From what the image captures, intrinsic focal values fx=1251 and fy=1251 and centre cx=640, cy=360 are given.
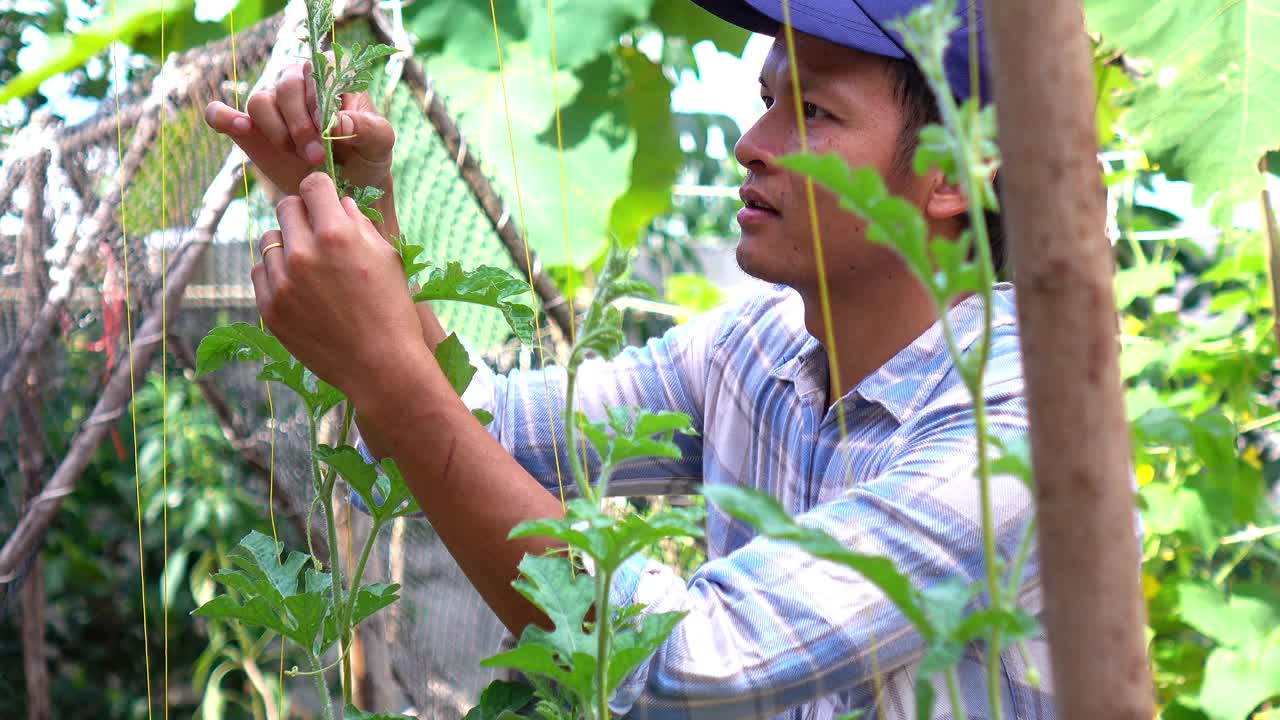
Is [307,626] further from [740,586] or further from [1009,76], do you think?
[1009,76]

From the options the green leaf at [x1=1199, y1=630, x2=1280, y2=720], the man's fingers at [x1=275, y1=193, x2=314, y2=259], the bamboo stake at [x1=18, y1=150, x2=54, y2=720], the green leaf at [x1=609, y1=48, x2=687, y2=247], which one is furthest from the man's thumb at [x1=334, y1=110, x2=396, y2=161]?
the green leaf at [x1=1199, y1=630, x2=1280, y2=720]

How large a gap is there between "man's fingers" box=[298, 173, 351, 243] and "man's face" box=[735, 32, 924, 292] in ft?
1.16

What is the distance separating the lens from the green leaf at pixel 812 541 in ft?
1.35

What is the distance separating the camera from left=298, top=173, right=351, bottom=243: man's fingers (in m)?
0.72

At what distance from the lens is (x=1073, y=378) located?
0.38 meters

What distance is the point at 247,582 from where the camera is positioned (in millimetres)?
696

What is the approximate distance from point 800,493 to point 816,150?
304 millimetres

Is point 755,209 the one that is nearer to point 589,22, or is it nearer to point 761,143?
point 761,143

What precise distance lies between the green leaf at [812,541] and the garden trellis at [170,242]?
45.6 inches

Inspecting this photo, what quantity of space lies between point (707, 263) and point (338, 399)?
16.5 feet

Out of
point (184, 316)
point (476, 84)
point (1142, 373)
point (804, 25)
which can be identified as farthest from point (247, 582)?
point (1142, 373)

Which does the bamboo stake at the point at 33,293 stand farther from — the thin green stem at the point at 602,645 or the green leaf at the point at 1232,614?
the green leaf at the point at 1232,614

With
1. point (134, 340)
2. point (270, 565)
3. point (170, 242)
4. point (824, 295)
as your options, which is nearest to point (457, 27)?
point (170, 242)

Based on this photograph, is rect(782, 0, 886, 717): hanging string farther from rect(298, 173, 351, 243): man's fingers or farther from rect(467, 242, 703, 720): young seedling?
rect(298, 173, 351, 243): man's fingers
